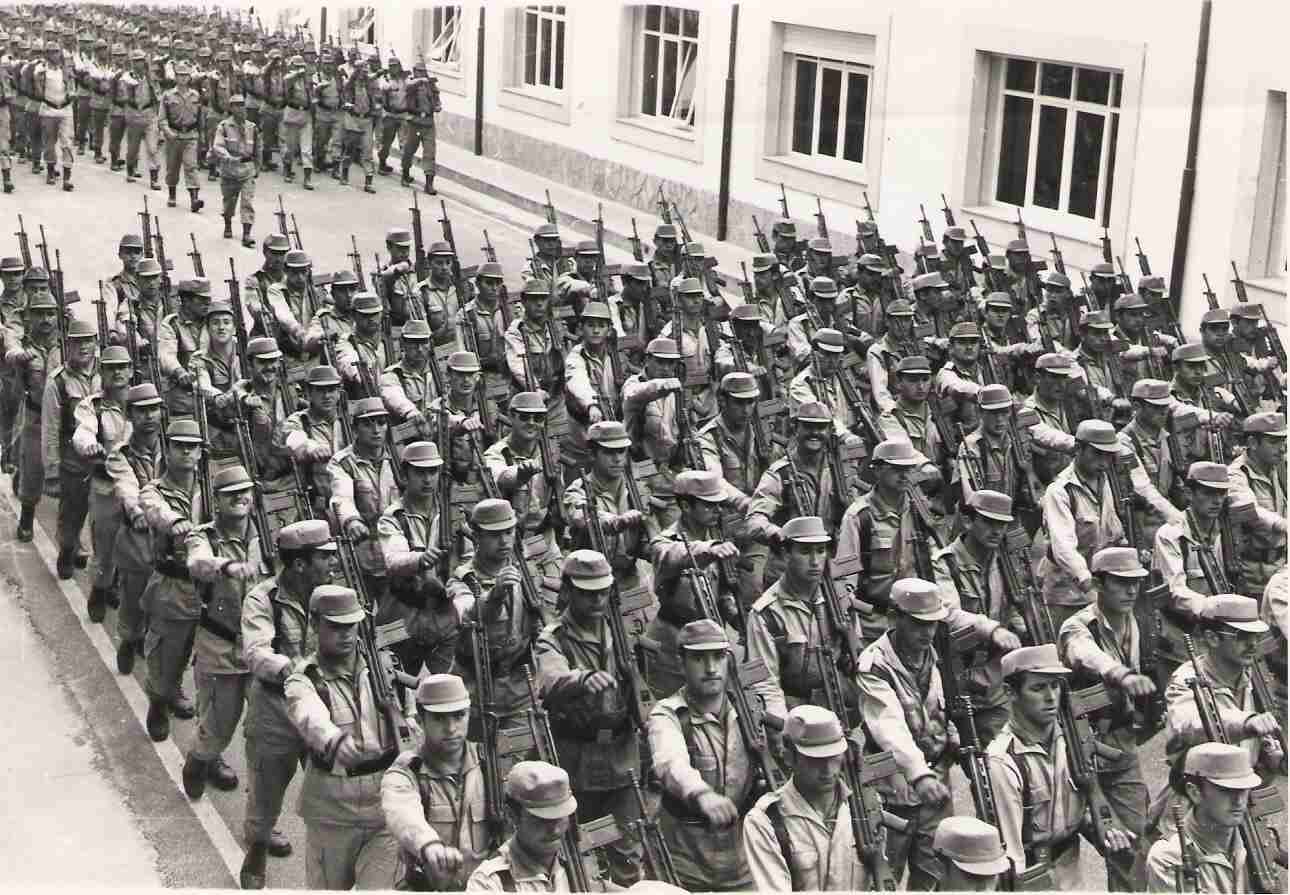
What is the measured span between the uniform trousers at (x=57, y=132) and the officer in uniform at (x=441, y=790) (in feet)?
62.5

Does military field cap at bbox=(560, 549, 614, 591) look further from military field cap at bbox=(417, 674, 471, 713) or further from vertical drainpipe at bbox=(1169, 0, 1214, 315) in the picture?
vertical drainpipe at bbox=(1169, 0, 1214, 315)

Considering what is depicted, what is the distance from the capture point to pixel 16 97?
2464 cm

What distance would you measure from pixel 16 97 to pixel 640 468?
697 inches

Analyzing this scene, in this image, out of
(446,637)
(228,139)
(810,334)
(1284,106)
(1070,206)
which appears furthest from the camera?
(228,139)

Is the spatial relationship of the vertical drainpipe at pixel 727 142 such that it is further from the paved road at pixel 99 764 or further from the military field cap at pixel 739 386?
the military field cap at pixel 739 386

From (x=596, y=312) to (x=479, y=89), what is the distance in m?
15.2

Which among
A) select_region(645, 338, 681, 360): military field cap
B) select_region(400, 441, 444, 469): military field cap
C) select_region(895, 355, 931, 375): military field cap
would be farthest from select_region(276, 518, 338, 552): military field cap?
select_region(895, 355, 931, 375): military field cap

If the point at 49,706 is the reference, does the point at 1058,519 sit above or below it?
above

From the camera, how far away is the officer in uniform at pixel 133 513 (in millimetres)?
9703

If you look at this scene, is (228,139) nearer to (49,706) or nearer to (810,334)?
(810,334)

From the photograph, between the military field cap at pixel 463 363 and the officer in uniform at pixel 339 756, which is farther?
the military field cap at pixel 463 363

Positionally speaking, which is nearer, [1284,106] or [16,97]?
[1284,106]

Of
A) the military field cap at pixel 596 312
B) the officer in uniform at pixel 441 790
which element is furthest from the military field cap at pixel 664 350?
the officer in uniform at pixel 441 790

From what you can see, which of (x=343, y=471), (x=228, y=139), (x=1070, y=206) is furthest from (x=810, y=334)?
(x=228, y=139)
